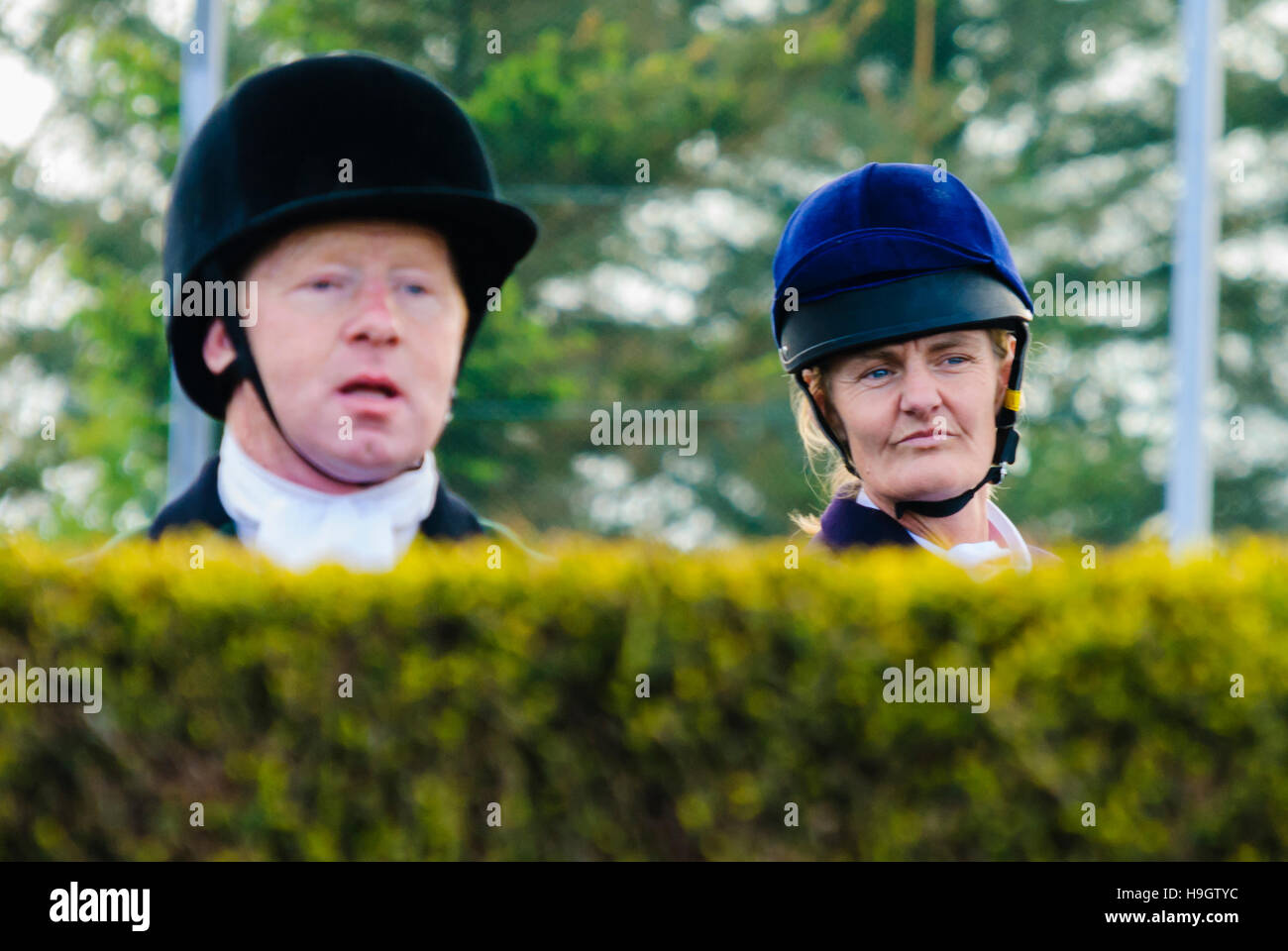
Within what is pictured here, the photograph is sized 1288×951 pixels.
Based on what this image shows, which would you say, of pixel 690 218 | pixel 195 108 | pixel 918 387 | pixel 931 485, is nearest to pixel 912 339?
pixel 918 387

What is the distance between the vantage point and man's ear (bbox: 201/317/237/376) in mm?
3236

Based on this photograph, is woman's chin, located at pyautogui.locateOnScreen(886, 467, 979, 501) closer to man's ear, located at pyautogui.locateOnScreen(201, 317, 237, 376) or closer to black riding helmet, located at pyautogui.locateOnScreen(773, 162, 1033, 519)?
black riding helmet, located at pyautogui.locateOnScreen(773, 162, 1033, 519)

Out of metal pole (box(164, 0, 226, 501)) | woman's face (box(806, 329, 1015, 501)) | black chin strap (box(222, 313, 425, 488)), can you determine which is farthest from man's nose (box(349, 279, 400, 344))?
metal pole (box(164, 0, 226, 501))

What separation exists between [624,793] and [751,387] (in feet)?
28.8

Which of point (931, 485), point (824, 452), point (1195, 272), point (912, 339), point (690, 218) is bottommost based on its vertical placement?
point (931, 485)

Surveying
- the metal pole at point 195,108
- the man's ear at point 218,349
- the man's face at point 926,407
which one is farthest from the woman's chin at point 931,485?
the metal pole at point 195,108

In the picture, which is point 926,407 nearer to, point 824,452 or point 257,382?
point 824,452

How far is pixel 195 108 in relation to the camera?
549 centimetres

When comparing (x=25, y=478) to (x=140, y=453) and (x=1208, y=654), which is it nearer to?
Answer: (x=140, y=453)

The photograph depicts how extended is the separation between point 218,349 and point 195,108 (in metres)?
2.55

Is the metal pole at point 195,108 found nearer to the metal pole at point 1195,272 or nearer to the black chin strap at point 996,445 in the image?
the black chin strap at point 996,445

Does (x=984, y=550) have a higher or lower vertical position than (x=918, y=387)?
lower

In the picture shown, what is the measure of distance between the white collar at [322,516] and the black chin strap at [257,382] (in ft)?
0.14
